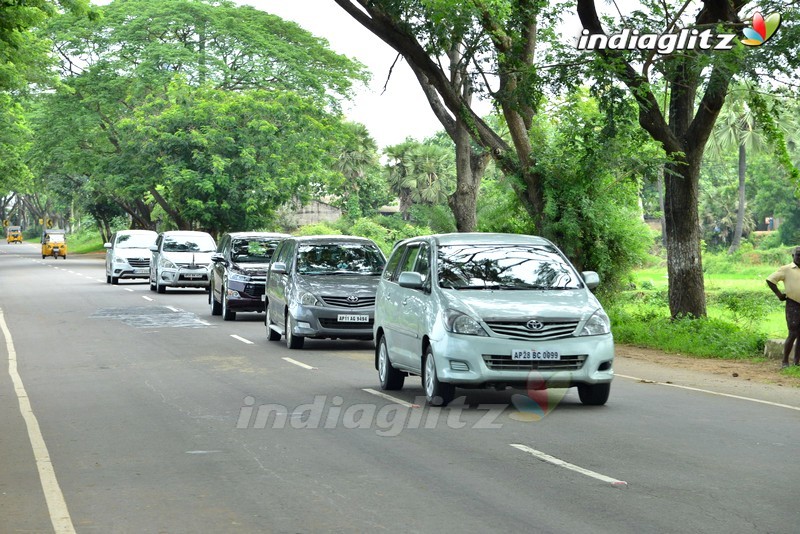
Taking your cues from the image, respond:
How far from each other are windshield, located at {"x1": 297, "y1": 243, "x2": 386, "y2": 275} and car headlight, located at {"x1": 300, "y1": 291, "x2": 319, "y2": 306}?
1.08 metres

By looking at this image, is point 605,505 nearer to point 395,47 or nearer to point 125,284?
point 395,47

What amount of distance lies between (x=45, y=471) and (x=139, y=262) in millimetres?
34286

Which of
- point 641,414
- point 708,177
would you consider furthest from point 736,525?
point 708,177

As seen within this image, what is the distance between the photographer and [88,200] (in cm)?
8112

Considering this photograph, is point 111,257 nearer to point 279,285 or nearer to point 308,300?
point 279,285

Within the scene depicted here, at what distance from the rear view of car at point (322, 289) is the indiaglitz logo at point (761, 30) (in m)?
6.97

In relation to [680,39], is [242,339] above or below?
below

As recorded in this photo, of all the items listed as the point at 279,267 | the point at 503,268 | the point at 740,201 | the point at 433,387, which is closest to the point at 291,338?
the point at 279,267

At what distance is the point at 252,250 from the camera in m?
27.4

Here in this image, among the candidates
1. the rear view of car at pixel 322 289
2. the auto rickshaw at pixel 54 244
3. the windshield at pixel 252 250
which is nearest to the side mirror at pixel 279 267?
the rear view of car at pixel 322 289

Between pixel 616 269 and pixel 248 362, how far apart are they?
435 inches

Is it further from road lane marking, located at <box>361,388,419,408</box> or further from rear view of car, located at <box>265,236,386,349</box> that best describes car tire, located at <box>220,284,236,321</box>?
road lane marking, located at <box>361,388,419,408</box>

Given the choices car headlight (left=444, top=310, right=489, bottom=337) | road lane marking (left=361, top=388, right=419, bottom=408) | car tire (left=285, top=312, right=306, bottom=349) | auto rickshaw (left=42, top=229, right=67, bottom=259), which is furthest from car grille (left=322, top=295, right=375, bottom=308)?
auto rickshaw (left=42, top=229, right=67, bottom=259)

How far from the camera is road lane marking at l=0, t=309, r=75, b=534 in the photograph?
7.32 metres
